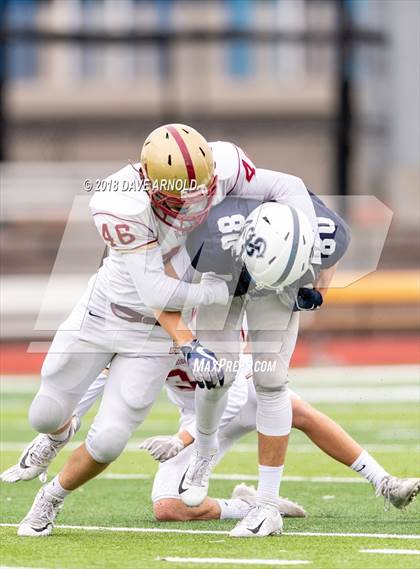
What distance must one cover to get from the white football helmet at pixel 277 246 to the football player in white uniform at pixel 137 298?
204 millimetres

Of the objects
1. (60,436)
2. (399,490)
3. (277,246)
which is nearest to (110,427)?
(60,436)

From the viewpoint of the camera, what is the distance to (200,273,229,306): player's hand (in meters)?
4.81

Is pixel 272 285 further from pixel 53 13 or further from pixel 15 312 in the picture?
pixel 53 13

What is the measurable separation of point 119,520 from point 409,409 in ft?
13.8

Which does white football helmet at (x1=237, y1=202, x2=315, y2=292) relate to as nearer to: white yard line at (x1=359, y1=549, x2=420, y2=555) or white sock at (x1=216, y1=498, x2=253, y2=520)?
white yard line at (x1=359, y1=549, x2=420, y2=555)

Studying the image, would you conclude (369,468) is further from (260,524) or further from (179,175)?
(179,175)

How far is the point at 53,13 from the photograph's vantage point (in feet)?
88.0

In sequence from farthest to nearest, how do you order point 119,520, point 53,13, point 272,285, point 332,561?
1. point 53,13
2. point 119,520
3. point 272,285
4. point 332,561

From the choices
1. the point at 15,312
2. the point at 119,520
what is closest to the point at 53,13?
the point at 15,312

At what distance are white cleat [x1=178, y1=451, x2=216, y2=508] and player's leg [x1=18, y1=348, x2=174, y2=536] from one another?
13.0 inches

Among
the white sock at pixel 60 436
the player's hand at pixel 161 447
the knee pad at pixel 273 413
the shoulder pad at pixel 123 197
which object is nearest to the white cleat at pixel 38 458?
the white sock at pixel 60 436

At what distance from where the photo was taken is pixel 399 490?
16.4 ft

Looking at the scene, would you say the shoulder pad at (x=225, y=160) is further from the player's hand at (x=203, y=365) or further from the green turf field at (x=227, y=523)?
the green turf field at (x=227, y=523)

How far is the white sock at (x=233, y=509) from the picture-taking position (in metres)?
5.32
